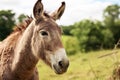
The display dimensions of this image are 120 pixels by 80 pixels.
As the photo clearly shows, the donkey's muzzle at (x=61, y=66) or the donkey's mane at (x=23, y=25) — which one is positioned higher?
the donkey's mane at (x=23, y=25)

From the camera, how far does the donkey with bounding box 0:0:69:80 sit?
6344 mm

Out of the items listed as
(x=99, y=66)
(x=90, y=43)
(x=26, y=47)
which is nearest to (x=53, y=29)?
(x=26, y=47)

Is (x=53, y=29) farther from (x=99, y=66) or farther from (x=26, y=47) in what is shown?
(x=99, y=66)

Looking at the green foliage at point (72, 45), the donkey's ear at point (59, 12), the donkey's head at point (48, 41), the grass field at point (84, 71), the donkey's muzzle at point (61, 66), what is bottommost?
the green foliage at point (72, 45)

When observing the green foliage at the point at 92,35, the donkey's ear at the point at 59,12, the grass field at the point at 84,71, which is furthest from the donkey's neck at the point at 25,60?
the green foliage at the point at 92,35

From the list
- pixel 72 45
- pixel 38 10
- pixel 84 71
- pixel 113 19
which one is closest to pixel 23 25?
pixel 38 10

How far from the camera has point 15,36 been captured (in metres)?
7.39

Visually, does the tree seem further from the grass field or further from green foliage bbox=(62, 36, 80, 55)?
the grass field

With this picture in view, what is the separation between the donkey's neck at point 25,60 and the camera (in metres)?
6.94

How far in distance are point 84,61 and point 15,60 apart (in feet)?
54.1

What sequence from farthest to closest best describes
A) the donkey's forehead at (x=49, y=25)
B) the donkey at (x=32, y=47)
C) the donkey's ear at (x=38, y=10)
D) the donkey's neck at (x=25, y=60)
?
the donkey's neck at (x=25, y=60), the donkey's ear at (x=38, y=10), the donkey's forehead at (x=49, y=25), the donkey at (x=32, y=47)

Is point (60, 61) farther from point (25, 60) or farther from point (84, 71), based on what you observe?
point (84, 71)

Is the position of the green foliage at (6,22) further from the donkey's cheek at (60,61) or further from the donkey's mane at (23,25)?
the donkey's cheek at (60,61)

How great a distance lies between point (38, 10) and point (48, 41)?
0.72 meters
